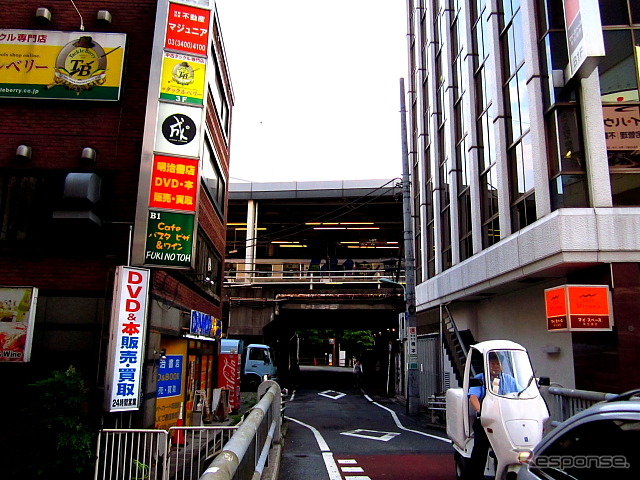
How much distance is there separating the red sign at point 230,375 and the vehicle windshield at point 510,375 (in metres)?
11.8

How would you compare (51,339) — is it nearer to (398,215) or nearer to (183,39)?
(183,39)

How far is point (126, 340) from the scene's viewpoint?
30.8 feet

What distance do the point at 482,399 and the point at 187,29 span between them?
9.68 m

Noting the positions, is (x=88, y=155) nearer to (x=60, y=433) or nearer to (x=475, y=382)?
(x=60, y=433)

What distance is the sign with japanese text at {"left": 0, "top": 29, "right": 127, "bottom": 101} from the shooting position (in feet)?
37.4

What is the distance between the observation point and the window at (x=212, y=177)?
14812 millimetres

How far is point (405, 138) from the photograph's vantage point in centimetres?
2181

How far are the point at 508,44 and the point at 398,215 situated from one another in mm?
24826

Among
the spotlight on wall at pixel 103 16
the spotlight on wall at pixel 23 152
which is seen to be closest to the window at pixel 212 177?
the spotlight on wall at pixel 103 16

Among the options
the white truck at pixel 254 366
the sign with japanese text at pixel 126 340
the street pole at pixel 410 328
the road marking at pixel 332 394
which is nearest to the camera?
the sign with japanese text at pixel 126 340

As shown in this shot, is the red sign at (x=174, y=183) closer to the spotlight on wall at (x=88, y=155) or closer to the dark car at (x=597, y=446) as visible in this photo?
the spotlight on wall at (x=88, y=155)

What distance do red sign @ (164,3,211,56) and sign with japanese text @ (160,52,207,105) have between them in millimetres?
254
